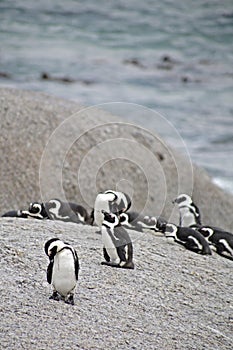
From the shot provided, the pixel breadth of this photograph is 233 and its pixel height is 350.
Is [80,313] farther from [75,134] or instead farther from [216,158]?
[216,158]

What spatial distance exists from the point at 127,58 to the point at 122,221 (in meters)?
16.1

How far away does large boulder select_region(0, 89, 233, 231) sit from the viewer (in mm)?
10609

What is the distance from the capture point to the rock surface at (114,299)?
550cm

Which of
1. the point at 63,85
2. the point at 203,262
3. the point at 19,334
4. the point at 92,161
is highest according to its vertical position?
the point at 63,85

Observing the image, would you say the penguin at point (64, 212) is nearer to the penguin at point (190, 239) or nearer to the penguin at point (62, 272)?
the penguin at point (190, 239)

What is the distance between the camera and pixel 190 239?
7621mm

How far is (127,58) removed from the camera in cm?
2392

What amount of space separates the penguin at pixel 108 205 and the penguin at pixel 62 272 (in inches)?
71.2

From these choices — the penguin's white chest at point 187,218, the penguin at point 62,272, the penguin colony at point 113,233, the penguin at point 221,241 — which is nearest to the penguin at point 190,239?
the penguin colony at point 113,233

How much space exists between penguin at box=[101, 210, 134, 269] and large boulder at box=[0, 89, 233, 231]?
3590 mm

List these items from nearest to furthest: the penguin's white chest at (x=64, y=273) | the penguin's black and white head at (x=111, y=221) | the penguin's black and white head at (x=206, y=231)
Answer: the penguin's white chest at (x=64, y=273), the penguin's black and white head at (x=111, y=221), the penguin's black and white head at (x=206, y=231)

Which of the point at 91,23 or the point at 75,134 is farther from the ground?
the point at 91,23

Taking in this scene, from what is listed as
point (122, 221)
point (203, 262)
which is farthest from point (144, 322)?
point (122, 221)

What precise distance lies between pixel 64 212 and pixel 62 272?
2726 mm
